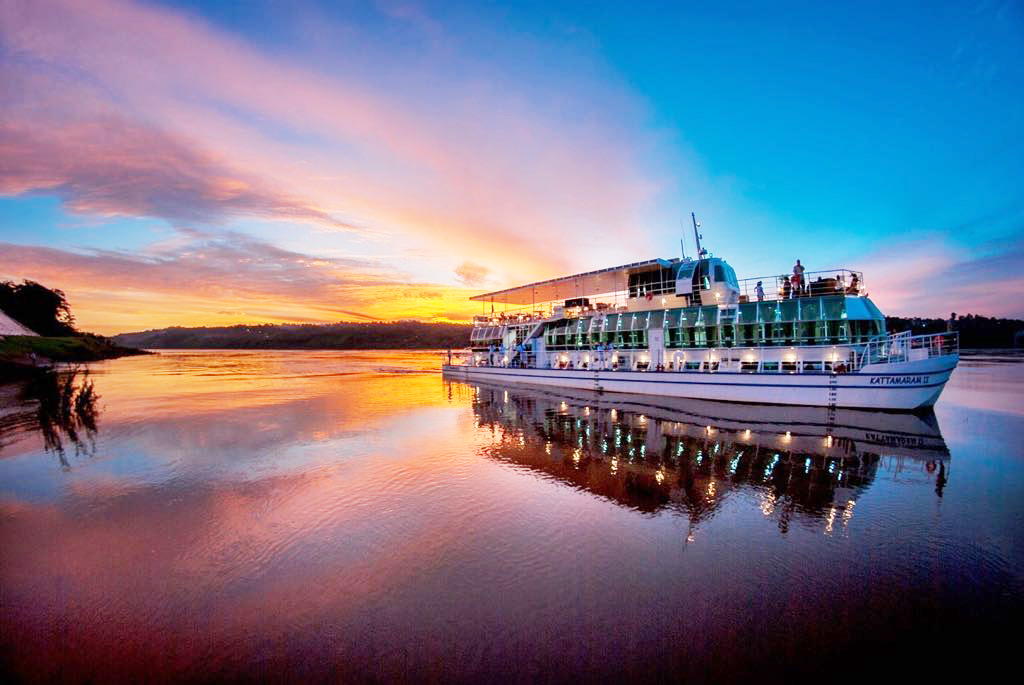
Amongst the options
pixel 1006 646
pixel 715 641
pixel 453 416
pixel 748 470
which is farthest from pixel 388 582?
pixel 453 416

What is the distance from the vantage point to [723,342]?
105 feet

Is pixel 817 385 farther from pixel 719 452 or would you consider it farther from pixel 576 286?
pixel 576 286

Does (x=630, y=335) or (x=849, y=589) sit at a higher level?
(x=630, y=335)

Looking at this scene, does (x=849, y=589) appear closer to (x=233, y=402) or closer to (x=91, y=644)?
(x=91, y=644)

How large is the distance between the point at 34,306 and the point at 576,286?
4553 inches

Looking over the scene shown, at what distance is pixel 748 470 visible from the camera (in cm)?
1467

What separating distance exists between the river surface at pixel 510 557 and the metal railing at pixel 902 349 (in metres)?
6.62

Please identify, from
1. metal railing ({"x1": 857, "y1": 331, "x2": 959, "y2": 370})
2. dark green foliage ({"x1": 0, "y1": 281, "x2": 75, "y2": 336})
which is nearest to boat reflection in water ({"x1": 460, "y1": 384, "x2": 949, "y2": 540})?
metal railing ({"x1": 857, "y1": 331, "x2": 959, "y2": 370})

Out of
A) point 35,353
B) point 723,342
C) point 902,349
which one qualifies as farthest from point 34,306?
point 902,349

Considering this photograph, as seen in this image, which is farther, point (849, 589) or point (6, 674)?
point (849, 589)

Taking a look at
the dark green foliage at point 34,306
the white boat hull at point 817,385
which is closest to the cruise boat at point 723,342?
the white boat hull at point 817,385

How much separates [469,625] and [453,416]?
21.1 m

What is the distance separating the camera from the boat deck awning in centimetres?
3725

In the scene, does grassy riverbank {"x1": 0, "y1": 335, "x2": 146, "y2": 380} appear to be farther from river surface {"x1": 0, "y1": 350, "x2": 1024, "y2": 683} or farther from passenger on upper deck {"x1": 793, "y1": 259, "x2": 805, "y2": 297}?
passenger on upper deck {"x1": 793, "y1": 259, "x2": 805, "y2": 297}
